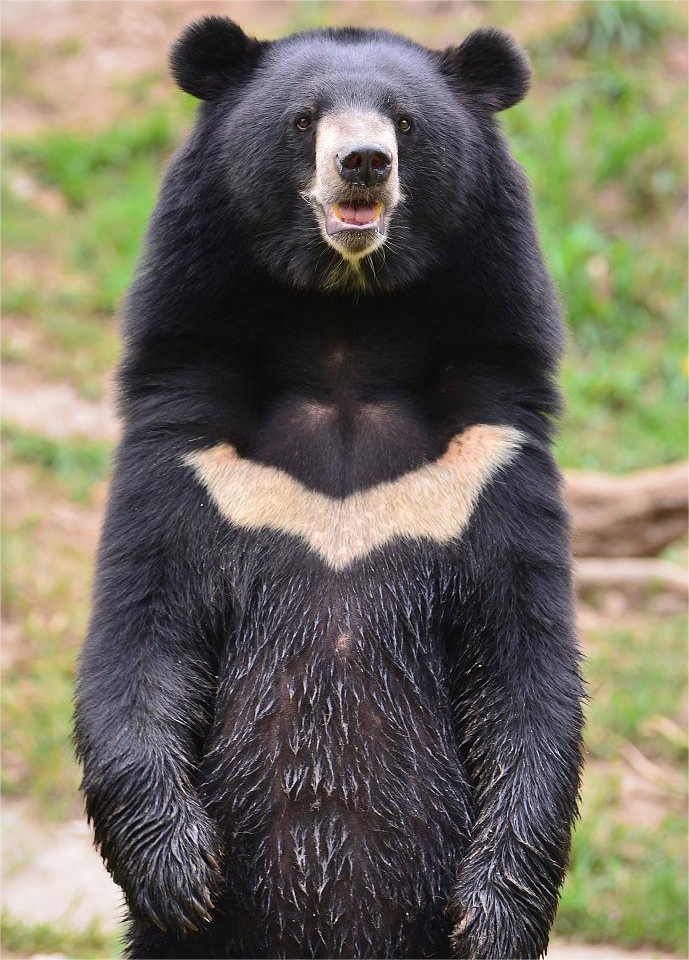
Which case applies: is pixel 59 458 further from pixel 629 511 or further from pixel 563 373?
pixel 563 373

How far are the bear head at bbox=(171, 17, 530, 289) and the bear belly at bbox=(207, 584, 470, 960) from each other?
88 cm

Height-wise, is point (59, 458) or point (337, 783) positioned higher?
point (337, 783)

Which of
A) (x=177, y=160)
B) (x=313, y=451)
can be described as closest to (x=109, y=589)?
(x=313, y=451)

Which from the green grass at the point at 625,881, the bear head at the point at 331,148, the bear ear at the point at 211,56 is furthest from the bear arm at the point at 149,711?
the green grass at the point at 625,881

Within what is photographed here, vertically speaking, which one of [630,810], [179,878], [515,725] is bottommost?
[630,810]

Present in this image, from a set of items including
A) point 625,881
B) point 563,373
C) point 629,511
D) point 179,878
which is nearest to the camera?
point 179,878

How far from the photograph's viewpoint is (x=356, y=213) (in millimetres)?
3785

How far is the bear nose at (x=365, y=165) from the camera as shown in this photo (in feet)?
12.0

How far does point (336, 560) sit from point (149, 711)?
0.60m

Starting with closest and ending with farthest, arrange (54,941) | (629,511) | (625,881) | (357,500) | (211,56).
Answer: (357,500)
(211,56)
(54,941)
(625,881)
(629,511)

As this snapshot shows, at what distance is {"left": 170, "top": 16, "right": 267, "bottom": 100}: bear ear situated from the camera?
414cm

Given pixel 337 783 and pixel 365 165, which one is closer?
pixel 365 165

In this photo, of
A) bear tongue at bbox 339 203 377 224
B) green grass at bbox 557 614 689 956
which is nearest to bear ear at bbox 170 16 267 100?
bear tongue at bbox 339 203 377 224

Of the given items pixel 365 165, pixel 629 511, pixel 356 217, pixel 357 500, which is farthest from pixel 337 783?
pixel 629 511
